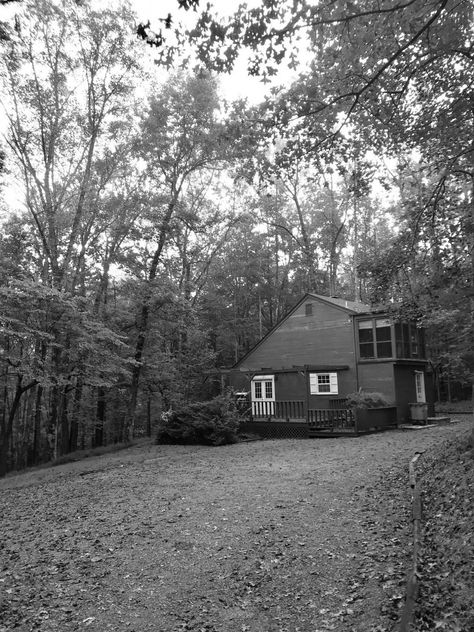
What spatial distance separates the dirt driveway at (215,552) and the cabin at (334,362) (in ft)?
33.2

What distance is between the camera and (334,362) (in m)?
22.6

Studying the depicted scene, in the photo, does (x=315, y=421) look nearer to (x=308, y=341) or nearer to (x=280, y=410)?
(x=280, y=410)

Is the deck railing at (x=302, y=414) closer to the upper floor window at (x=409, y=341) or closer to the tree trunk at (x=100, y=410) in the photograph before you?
the upper floor window at (x=409, y=341)

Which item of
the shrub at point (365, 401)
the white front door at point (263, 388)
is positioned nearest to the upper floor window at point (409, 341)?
the shrub at point (365, 401)

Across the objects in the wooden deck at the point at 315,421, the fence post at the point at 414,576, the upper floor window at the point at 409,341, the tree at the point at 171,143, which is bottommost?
the fence post at the point at 414,576

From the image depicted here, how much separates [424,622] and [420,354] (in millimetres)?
21042

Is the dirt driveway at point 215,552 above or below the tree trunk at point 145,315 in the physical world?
below

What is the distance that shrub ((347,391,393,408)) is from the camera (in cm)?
1788

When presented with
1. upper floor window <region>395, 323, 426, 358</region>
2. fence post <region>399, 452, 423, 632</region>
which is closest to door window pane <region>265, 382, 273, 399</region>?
upper floor window <region>395, 323, 426, 358</region>

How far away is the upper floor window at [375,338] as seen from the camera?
69.6 feet

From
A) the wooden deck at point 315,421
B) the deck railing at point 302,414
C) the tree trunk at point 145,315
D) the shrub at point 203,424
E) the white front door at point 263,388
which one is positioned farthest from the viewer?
the white front door at point 263,388

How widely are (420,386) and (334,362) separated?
14.4 ft

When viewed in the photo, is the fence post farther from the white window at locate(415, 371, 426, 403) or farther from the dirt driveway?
the white window at locate(415, 371, 426, 403)

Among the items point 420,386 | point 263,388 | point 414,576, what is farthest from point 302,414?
point 414,576
